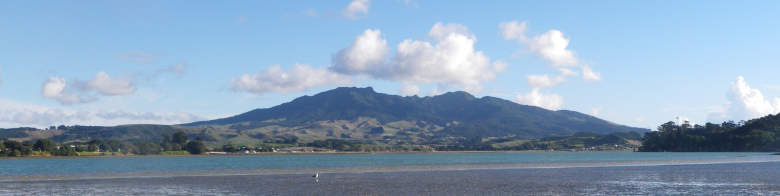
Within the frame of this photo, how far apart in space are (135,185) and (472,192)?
28762mm

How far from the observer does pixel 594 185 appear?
52562mm

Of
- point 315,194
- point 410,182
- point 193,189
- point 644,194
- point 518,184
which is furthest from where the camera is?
point 410,182

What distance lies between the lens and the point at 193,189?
170 feet

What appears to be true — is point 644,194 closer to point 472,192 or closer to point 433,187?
point 472,192

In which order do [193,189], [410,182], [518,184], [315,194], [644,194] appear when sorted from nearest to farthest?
1. [644,194]
2. [315,194]
3. [193,189]
4. [518,184]
5. [410,182]

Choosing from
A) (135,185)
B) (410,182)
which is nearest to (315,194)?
(410,182)

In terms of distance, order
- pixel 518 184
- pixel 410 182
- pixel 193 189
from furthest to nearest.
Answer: pixel 410 182
pixel 518 184
pixel 193 189

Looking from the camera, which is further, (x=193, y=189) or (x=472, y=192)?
(x=193, y=189)

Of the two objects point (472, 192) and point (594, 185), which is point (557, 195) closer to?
point (472, 192)

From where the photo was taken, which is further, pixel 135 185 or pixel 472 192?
pixel 135 185

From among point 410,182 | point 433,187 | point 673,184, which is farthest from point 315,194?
point 673,184

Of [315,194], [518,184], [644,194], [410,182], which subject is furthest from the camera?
[410,182]

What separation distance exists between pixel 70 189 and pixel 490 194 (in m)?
32.0

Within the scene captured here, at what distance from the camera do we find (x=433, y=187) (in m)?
52.5
